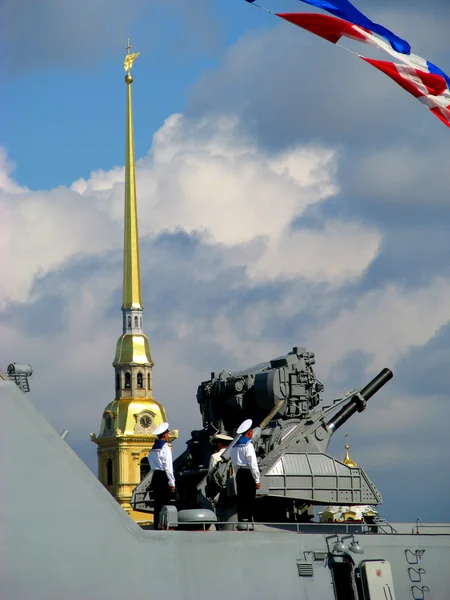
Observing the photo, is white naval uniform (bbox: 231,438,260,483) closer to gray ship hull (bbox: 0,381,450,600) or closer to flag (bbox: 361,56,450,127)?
gray ship hull (bbox: 0,381,450,600)

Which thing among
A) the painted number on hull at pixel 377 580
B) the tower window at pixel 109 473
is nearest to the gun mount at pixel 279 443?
the painted number on hull at pixel 377 580

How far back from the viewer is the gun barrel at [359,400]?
1967 centimetres

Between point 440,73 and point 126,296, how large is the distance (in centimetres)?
6428

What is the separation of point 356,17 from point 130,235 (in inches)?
2517

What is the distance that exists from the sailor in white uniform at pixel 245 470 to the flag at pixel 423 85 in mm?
6124

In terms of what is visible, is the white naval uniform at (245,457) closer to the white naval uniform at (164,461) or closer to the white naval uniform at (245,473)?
the white naval uniform at (245,473)

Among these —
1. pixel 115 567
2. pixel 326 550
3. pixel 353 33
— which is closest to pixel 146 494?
pixel 326 550

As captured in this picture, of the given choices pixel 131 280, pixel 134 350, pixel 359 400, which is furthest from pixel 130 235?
pixel 359 400

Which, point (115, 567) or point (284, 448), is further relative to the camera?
point (284, 448)

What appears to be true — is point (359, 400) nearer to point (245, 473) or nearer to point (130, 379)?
point (245, 473)

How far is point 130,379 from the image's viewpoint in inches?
3191

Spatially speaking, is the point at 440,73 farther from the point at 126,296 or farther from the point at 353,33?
the point at 126,296

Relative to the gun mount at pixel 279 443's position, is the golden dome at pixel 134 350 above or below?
above

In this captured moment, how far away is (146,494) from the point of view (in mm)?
18422
